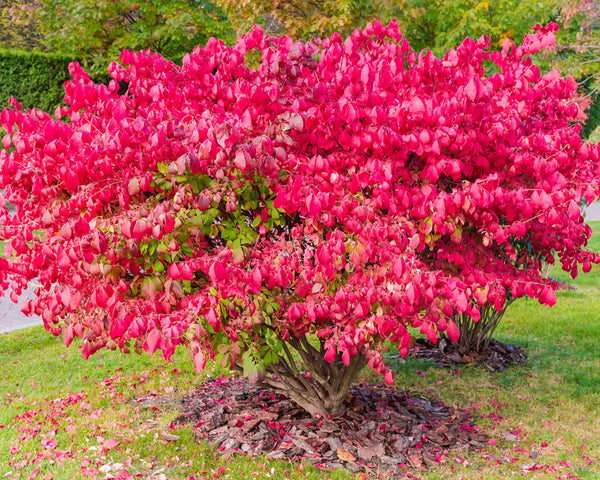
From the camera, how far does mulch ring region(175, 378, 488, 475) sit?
12.2 feet

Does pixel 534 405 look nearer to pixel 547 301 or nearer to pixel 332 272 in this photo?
pixel 547 301

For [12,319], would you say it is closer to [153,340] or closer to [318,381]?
[318,381]

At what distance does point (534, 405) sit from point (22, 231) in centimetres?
416

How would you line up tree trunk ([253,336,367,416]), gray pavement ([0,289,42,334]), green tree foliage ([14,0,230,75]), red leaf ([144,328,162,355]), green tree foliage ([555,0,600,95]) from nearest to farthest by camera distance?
red leaf ([144,328,162,355]) < tree trunk ([253,336,367,416]) < gray pavement ([0,289,42,334]) < green tree foliage ([555,0,600,95]) < green tree foliage ([14,0,230,75])

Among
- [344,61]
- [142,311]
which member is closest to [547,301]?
[344,61]

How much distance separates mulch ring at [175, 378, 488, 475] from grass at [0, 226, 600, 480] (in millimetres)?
123

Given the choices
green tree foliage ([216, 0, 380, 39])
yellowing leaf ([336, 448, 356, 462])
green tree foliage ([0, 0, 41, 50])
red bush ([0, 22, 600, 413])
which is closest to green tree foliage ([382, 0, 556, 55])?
green tree foliage ([216, 0, 380, 39])

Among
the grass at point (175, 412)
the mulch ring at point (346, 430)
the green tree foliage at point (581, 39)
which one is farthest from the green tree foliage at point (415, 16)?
the mulch ring at point (346, 430)

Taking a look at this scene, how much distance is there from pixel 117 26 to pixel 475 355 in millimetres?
14180

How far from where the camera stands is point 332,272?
2.79m

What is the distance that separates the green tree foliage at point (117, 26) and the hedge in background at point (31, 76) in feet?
1.92

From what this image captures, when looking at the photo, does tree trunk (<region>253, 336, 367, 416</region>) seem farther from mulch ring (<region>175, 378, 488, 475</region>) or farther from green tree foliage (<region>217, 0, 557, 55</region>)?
green tree foliage (<region>217, 0, 557, 55</region>)

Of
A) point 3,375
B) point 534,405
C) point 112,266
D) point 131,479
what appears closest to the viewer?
point 112,266

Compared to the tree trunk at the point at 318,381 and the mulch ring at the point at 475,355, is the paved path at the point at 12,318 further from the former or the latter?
the mulch ring at the point at 475,355
